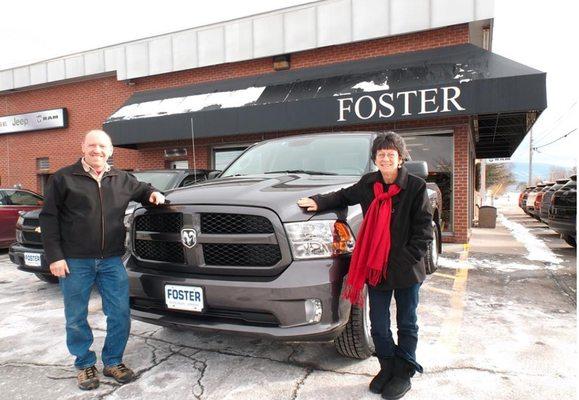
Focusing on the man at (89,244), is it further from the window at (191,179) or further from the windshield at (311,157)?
the window at (191,179)

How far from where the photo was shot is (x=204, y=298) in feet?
8.77

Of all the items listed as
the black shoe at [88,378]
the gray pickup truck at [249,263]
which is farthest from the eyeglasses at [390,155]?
the black shoe at [88,378]

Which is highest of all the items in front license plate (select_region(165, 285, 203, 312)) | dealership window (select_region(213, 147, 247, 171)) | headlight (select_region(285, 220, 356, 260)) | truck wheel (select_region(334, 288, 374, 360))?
dealership window (select_region(213, 147, 247, 171))

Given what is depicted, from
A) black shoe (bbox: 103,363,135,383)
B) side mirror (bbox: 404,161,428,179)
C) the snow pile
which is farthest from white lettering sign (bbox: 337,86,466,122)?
black shoe (bbox: 103,363,135,383)

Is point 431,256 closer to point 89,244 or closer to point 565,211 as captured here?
point 565,211

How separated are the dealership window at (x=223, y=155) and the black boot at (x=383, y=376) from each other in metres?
9.52

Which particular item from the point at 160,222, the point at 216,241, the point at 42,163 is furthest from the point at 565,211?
the point at 42,163

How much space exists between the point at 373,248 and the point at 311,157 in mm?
1715

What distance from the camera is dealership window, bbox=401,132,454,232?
30.0ft

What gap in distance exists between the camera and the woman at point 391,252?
2.48m

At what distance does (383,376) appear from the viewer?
8.70 feet

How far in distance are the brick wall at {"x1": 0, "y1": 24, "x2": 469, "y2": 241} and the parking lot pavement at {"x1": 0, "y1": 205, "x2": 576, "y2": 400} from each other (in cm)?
534

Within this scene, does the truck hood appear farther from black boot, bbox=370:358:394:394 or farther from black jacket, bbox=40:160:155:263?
black boot, bbox=370:358:394:394

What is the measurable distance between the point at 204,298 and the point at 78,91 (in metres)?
14.6
